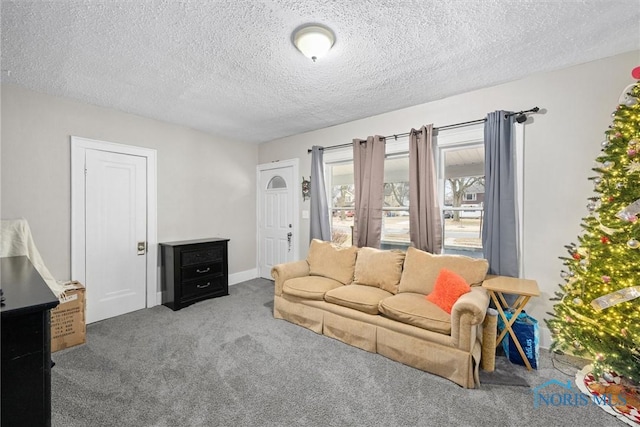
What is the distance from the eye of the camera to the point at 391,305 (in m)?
2.50

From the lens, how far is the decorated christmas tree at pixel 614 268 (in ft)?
6.11

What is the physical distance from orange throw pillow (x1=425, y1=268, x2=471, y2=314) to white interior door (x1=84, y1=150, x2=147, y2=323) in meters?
3.59

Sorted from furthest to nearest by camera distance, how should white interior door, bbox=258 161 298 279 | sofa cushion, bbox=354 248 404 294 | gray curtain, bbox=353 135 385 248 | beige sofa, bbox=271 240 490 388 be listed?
1. white interior door, bbox=258 161 298 279
2. gray curtain, bbox=353 135 385 248
3. sofa cushion, bbox=354 248 404 294
4. beige sofa, bbox=271 240 490 388

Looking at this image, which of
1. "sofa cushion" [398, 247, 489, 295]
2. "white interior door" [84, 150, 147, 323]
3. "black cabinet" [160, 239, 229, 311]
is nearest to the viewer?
"sofa cushion" [398, 247, 489, 295]

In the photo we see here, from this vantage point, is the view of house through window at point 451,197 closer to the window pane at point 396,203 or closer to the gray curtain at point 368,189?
the window pane at point 396,203

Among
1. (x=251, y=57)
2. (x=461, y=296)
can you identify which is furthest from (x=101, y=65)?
(x=461, y=296)

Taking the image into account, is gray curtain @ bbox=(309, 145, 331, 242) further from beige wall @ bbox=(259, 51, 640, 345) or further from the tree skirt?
the tree skirt

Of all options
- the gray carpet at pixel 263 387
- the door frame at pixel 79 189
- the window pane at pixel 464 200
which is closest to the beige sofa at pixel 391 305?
the gray carpet at pixel 263 387

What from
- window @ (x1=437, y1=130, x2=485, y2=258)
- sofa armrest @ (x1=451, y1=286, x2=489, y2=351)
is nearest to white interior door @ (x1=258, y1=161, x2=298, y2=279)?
window @ (x1=437, y1=130, x2=485, y2=258)

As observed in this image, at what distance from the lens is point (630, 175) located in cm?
192

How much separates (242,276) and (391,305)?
3177 millimetres

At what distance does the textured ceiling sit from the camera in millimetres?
1791

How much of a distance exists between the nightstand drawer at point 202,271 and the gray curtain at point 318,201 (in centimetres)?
147

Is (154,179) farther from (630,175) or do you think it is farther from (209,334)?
(630,175)
